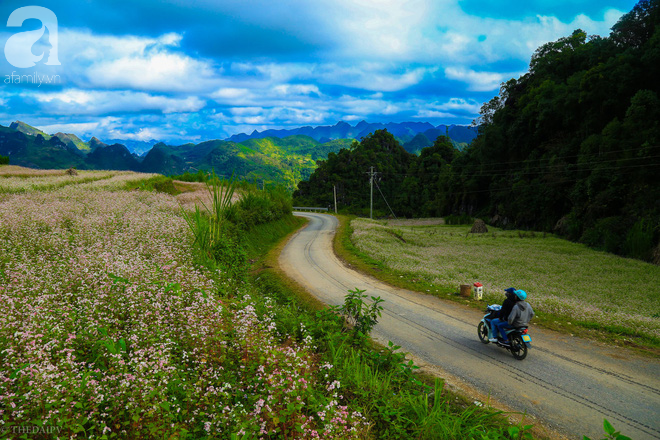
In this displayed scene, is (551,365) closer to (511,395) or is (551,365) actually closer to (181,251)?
(511,395)

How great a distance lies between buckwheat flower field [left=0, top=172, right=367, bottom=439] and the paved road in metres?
4.33

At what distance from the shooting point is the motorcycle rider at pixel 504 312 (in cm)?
963

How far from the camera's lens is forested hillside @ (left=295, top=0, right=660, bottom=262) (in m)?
32.0

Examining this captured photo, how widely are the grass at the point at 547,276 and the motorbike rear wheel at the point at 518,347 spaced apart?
11.0ft

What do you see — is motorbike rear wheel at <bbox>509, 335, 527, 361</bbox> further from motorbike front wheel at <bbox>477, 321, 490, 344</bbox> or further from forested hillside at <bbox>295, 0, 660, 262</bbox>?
forested hillside at <bbox>295, 0, 660, 262</bbox>

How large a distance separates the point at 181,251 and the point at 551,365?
41.1 feet

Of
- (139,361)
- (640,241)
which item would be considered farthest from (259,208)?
(640,241)

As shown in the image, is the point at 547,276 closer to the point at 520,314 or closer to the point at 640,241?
the point at 640,241

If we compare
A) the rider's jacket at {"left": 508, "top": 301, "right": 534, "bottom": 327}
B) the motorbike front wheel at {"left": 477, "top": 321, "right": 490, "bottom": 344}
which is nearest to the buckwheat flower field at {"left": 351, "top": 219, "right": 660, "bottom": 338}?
the motorbike front wheel at {"left": 477, "top": 321, "right": 490, "bottom": 344}

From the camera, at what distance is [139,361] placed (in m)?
5.42

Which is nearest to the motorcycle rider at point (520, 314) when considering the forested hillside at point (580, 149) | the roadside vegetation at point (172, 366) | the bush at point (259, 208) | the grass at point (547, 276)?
the roadside vegetation at point (172, 366)

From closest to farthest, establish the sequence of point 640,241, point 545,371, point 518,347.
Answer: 1. point 545,371
2. point 518,347
3. point 640,241

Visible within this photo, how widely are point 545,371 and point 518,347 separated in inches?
33.0

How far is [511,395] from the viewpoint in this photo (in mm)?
7672
